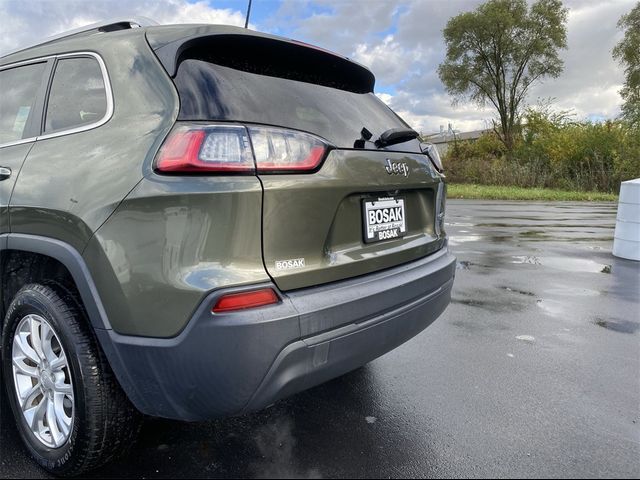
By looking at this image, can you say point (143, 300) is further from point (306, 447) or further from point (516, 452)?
point (516, 452)

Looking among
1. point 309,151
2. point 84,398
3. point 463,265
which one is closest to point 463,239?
point 463,265

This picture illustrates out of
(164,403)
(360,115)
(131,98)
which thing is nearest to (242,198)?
(131,98)

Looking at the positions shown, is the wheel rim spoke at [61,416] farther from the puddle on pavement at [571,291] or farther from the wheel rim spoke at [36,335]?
the puddle on pavement at [571,291]

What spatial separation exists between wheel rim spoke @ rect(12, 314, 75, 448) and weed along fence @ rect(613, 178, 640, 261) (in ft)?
22.7

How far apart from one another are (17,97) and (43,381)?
1.51 m

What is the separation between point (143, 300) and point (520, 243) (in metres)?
7.32

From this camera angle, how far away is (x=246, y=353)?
1.61 meters

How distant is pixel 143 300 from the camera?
1.66 metres

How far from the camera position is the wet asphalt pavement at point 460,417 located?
2.04m

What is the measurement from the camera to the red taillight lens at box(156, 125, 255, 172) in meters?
1.67

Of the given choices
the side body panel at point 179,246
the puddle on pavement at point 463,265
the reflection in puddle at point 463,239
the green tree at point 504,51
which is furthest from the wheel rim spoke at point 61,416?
the green tree at point 504,51

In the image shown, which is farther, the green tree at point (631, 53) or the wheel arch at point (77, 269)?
the green tree at point (631, 53)

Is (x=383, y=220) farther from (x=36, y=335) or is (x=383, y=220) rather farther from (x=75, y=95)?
(x=36, y=335)

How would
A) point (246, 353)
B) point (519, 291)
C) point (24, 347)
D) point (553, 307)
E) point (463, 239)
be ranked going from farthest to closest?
point (463, 239)
point (519, 291)
point (553, 307)
point (24, 347)
point (246, 353)
